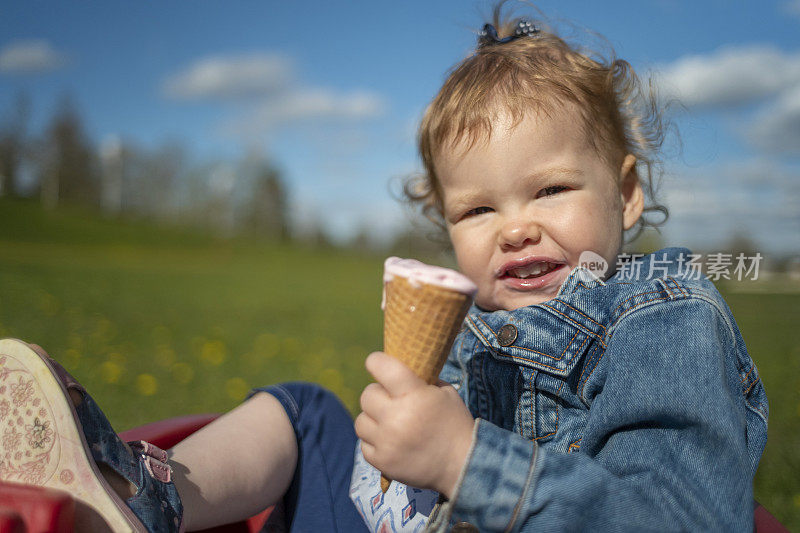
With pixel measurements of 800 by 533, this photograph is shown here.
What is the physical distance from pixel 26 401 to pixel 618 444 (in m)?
0.92

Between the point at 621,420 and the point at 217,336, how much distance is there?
4681mm

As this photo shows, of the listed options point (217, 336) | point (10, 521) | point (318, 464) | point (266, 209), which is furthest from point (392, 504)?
point (266, 209)

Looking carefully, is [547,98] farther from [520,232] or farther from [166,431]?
[166,431]

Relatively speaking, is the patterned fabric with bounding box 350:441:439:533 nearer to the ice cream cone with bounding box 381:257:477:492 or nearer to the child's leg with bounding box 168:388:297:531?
the child's leg with bounding box 168:388:297:531

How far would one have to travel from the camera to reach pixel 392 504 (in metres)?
1.24

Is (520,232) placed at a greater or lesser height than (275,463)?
greater

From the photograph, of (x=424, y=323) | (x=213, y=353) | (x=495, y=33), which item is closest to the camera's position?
(x=424, y=323)

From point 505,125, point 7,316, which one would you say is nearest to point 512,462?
point 505,125

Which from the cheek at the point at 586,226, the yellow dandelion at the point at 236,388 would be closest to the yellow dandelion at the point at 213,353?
the yellow dandelion at the point at 236,388

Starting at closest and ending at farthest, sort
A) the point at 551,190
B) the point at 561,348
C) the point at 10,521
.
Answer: the point at 10,521
the point at 561,348
the point at 551,190

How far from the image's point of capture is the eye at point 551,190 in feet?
4.09

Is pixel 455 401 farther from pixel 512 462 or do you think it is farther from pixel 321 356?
pixel 321 356

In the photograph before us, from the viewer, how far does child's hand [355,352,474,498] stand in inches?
32.9

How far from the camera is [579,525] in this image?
0.85m
